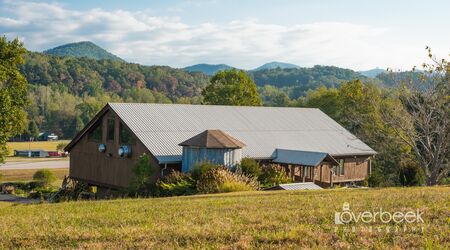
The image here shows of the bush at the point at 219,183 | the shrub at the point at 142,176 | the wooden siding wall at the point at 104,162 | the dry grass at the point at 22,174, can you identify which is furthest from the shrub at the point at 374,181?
the dry grass at the point at 22,174

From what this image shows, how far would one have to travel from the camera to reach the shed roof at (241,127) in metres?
33.6

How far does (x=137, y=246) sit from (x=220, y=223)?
6.79 ft

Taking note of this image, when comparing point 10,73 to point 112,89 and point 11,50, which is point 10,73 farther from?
point 112,89

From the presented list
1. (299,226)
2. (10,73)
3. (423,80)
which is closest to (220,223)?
(299,226)

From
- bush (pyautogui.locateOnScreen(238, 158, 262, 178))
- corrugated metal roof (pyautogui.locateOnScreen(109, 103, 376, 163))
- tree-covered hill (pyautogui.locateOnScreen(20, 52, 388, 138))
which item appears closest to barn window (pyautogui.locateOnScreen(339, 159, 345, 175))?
corrugated metal roof (pyautogui.locateOnScreen(109, 103, 376, 163))

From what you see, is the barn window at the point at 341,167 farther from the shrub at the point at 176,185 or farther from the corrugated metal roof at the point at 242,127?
the shrub at the point at 176,185

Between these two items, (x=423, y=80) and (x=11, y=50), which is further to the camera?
(x=11, y=50)

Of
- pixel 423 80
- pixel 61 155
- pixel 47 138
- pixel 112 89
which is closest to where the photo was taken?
pixel 423 80

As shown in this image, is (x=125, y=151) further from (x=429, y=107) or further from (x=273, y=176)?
(x=429, y=107)

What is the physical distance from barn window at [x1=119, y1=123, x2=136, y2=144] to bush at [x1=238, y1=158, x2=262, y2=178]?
727 cm

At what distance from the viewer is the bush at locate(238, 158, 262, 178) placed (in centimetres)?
3150

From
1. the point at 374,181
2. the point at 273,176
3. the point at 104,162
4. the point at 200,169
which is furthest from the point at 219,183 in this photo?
the point at 374,181

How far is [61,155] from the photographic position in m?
103

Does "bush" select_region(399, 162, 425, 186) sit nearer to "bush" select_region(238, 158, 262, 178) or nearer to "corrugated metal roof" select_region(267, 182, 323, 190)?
"bush" select_region(238, 158, 262, 178)
